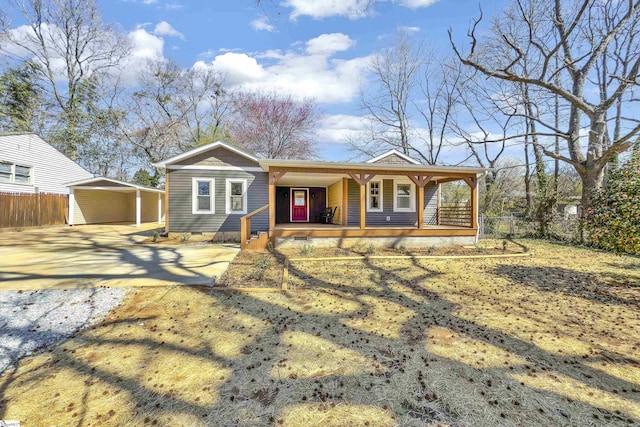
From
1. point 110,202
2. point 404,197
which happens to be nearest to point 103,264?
point 404,197

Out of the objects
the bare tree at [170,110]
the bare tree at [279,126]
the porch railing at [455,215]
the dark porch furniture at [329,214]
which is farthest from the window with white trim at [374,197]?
the bare tree at [170,110]

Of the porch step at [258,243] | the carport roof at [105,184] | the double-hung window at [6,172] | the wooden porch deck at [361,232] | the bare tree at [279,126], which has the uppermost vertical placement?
the bare tree at [279,126]

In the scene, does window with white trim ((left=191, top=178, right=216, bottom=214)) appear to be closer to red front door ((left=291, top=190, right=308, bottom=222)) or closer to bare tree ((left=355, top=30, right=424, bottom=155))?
red front door ((left=291, top=190, right=308, bottom=222))

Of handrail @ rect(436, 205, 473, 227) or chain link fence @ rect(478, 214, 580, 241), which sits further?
handrail @ rect(436, 205, 473, 227)

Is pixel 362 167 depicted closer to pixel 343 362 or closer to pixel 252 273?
pixel 252 273

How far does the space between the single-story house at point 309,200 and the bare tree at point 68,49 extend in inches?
759

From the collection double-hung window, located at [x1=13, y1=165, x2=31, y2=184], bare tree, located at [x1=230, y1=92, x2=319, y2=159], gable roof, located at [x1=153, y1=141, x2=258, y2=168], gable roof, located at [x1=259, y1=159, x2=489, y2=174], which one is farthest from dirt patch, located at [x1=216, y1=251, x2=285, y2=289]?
bare tree, located at [x1=230, y1=92, x2=319, y2=159]

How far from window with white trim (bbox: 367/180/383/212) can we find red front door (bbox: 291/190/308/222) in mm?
3449

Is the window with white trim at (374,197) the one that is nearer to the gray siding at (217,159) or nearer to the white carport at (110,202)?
the gray siding at (217,159)

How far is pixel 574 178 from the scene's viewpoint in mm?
21078

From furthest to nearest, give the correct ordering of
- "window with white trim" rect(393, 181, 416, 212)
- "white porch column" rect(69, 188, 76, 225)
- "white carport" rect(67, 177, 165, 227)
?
"white porch column" rect(69, 188, 76, 225), "white carport" rect(67, 177, 165, 227), "window with white trim" rect(393, 181, 416, 212)

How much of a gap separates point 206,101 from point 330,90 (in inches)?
448

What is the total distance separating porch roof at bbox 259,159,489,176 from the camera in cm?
899

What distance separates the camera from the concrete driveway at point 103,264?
5281mm
